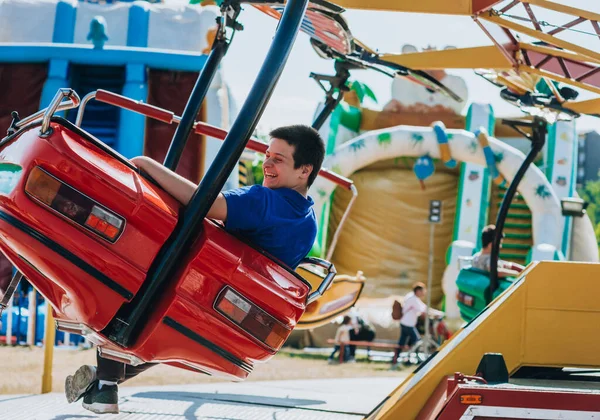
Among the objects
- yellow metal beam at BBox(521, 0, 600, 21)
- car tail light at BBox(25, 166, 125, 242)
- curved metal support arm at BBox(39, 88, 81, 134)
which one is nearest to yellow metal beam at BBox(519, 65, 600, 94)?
yellow metal beam at BBox(521, 0, 600, 21)

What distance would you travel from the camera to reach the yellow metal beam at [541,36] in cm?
452

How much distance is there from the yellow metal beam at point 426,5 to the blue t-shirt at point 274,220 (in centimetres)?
159

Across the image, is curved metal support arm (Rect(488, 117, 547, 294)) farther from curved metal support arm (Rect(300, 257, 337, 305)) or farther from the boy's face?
the boy's face

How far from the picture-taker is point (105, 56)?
35.6ft

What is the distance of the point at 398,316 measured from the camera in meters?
13.1

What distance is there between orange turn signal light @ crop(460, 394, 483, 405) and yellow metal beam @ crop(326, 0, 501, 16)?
7.05 feet

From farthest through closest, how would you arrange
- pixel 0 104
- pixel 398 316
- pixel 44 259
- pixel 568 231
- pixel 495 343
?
pixel 568 231 < pixel 398 316 < pixel 0 104 < pixel 495 343 < pixel 44 259

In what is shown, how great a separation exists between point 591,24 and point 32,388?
4.59m

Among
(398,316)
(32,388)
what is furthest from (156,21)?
(32,388)

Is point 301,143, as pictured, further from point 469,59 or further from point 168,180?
point 469,59

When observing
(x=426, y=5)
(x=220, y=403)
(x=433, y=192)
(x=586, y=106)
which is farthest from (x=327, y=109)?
(x=433, y=192)

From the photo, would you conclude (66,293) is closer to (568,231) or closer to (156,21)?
(156,21)

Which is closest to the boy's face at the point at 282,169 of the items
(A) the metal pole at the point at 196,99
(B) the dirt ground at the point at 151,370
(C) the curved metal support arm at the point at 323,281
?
(C) the curved metal support arm at the point at 323,281

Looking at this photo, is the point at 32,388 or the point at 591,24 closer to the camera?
the point at 591,24
